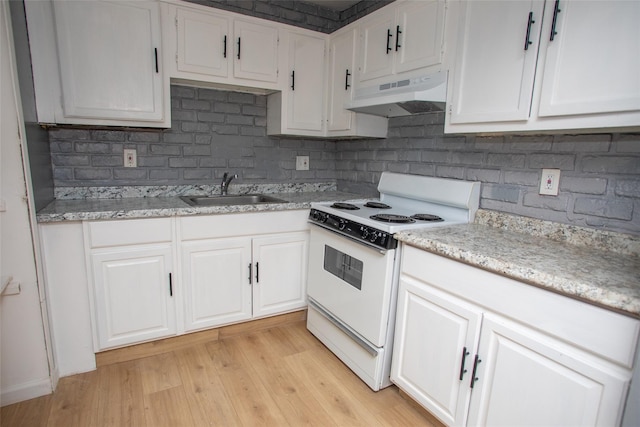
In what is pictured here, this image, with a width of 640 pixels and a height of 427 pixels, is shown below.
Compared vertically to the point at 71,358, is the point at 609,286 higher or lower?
higher

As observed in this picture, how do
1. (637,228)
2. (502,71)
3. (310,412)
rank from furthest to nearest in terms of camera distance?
(310,412), (502,71), (637,228)

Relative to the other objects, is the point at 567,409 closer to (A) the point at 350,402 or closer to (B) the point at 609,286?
(B) the point at 609,286

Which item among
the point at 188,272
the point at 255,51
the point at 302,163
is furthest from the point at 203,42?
the point at 188,272

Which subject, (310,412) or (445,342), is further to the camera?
(310,412)

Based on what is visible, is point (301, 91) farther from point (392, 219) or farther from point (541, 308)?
point (541, 308)

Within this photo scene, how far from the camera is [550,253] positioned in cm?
132

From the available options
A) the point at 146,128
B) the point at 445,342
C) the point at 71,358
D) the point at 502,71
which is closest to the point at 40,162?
the point at 146,128

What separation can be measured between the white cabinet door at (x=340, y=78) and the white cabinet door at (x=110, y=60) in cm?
116

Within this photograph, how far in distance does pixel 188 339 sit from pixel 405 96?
6.24 ft

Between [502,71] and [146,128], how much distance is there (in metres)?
2.03

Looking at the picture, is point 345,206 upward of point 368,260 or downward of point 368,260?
upward

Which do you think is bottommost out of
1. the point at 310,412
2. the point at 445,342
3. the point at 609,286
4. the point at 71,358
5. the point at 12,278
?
the point at 310,412

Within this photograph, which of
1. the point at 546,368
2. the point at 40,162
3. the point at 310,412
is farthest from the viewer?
the point at 40,162

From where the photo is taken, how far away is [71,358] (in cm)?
182
